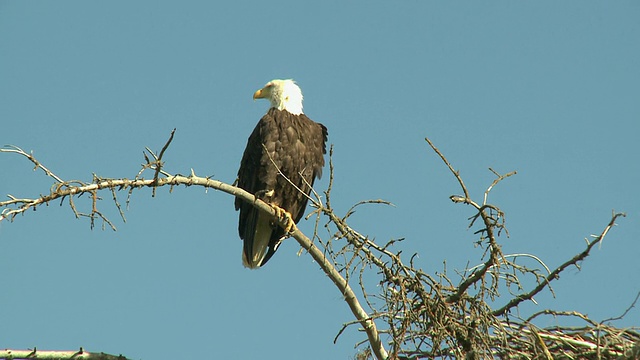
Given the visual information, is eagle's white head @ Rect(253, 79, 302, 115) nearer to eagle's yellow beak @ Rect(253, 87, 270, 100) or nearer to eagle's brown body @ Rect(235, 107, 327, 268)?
eagle's yellow beak @ Rect(253, 87, 270, 100)

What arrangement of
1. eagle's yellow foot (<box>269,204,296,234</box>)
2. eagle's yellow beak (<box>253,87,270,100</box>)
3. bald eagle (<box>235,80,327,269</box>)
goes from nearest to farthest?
eagle's yellow foot (<box>269,204,296,234</box>) < bald eagle (<box>235,80,327,269</box>) < eagle's yellow beak (<box>253,87,270,100</box>)

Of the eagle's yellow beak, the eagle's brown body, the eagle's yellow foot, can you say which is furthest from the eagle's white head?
the eagle's yellow foot

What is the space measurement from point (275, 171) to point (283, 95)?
1174 mm

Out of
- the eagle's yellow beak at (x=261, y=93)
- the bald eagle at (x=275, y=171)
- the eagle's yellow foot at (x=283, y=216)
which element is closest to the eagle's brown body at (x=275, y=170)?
the bald eagle at (x=275, y=171)

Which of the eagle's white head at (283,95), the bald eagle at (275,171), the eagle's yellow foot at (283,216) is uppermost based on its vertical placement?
the eagle's white head at (283,95)

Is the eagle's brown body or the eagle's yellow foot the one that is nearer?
the eagle's yellow foot

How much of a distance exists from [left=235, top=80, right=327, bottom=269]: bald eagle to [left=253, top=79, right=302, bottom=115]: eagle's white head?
3.9 inches

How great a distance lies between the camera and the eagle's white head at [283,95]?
7.56 meters

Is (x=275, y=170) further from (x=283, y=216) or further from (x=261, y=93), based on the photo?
(x=261, y=93)

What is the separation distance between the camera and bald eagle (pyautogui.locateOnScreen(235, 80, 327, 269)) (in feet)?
22.2

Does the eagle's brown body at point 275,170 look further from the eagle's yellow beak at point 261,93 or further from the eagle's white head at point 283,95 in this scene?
the eagle's yellow beak at point 261,93

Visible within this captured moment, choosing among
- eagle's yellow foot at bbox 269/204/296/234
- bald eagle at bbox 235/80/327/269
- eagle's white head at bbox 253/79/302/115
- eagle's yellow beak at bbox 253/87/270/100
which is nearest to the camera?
eagle's yellow foot at bbox 269/204/296/234

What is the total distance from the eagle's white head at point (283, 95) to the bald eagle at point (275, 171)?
0.33 feet

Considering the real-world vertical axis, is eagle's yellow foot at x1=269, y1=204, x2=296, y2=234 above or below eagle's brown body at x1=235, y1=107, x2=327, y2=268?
below
